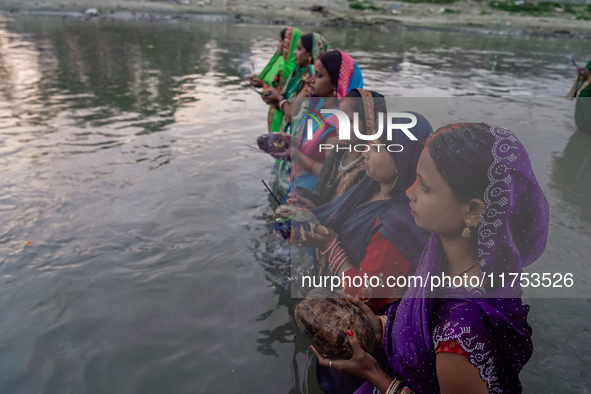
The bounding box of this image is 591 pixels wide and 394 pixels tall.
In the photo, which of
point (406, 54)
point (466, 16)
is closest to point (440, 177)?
point (406, 54)

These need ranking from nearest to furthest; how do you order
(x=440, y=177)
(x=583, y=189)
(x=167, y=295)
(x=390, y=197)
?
(x=440, y=177) < (x=390, y=197) < (x=167, y=295) < (x=583, y=189)

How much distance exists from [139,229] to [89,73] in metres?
7.92

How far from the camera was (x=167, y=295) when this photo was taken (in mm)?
3154

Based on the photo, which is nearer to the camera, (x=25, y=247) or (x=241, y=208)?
(x=25, y=247)

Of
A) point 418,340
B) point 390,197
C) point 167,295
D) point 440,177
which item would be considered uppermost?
point 440,177

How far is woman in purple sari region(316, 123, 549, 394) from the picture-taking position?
3.70 feet

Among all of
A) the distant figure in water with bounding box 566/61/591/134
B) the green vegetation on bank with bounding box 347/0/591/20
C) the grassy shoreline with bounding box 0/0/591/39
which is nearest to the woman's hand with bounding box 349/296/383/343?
the distant figure in water with bounding box 566/61/591/134

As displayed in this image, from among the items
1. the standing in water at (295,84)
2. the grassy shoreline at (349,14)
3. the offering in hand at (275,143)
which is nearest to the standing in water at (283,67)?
the standing in water at (295,84)

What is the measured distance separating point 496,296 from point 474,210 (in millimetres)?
273

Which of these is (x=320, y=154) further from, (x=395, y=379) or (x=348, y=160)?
(x=395, y=379)

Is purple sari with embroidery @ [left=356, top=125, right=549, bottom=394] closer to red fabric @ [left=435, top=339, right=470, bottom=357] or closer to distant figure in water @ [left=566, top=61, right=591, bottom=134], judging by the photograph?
red fabric @ [left=435, top=339, right=470, bottom=357]

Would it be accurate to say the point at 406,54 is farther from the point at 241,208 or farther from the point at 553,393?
the point at 553,393

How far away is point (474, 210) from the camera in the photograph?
1168 mm

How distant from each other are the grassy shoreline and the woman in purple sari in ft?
87.2
